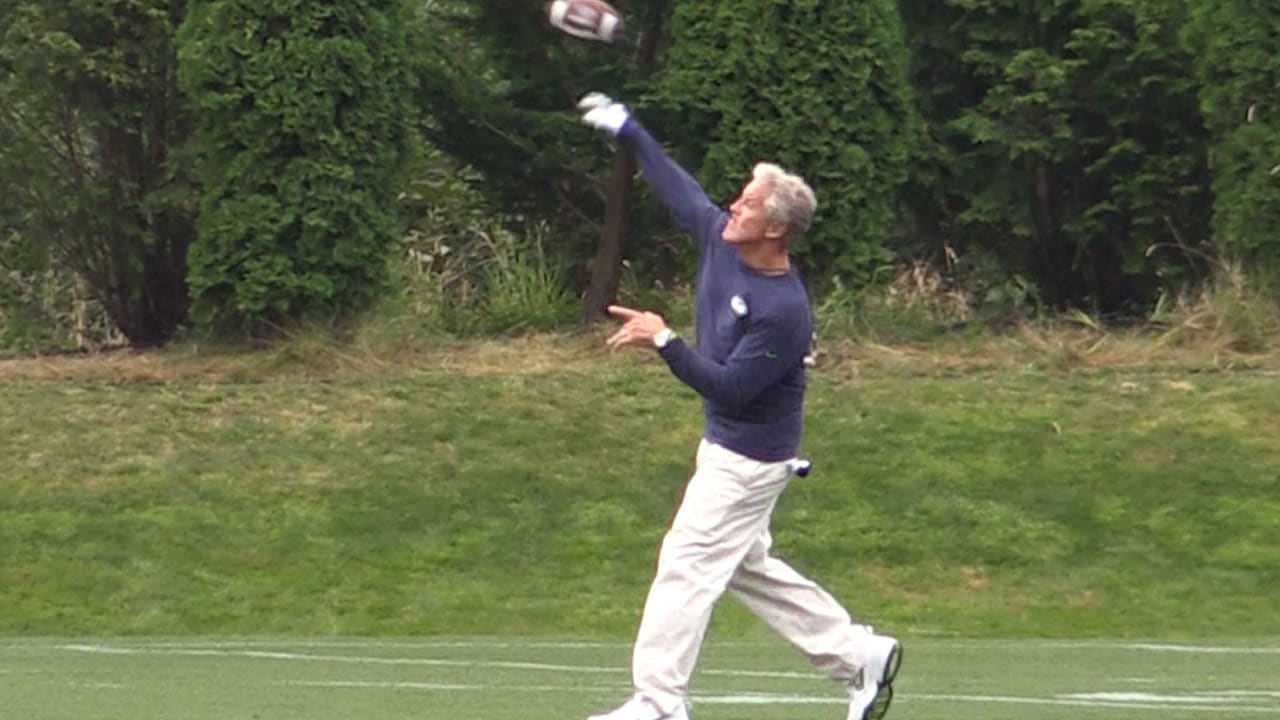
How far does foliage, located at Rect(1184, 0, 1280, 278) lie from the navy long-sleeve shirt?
983 centimetres

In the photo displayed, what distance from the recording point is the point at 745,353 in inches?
333

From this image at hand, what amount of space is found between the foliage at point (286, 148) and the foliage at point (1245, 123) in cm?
584

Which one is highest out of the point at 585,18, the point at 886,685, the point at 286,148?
the point at 585,18

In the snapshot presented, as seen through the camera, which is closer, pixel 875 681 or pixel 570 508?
pixel 875 681

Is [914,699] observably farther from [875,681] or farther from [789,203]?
[789,203]

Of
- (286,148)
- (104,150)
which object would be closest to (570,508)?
(286,148)

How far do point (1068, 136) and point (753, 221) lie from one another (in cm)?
1091

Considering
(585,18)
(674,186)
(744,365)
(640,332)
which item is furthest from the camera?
(585,18)

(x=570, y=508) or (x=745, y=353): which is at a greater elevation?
→ (x=745, y=353)

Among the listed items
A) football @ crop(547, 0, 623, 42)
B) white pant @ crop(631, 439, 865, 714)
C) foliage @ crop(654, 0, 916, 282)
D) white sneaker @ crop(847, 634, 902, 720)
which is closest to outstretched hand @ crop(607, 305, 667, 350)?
white pant @ crop(631, 439, 865, 714)

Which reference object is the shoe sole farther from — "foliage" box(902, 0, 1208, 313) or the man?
"foliage" box(902, 0, 1208, 313)

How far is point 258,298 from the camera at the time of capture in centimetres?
1816

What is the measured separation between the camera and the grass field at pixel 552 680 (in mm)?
9805

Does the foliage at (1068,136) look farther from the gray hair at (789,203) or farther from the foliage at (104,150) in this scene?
the gray hair at (789,203)
